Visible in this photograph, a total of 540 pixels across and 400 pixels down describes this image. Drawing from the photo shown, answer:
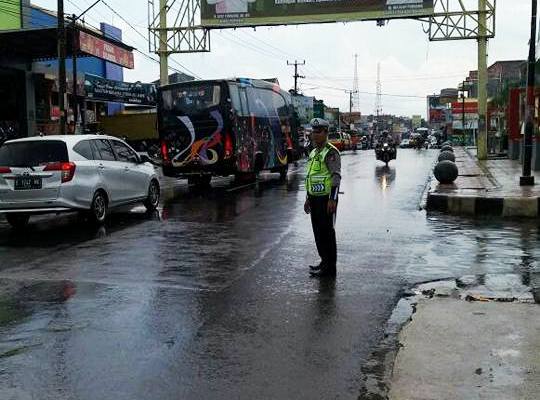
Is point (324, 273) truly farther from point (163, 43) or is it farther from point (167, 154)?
point (163, 43)

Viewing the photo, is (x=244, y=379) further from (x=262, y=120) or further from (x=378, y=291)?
(x=262, y=120)

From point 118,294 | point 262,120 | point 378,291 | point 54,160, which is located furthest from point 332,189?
point 262,120

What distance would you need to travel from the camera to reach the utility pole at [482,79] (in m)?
31.1

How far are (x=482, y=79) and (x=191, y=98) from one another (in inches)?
730

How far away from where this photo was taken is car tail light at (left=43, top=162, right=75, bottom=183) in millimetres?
11523

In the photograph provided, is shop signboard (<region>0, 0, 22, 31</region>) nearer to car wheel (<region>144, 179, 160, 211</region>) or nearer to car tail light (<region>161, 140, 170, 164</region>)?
car tail light (<region>161, 140, 170, 164</region>)

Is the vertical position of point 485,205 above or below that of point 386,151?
below

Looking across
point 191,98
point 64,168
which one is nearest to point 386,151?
point 191,98

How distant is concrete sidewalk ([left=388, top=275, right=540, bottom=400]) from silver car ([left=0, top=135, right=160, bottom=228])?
22.7 feet

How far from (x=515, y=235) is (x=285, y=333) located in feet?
21.4

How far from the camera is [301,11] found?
103 ft

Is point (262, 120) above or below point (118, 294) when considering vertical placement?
above

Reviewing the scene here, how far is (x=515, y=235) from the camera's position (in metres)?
10.8

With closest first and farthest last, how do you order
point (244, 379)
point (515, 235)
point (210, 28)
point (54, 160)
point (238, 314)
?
1. point (244, 379)
2. point (238, 314)
3. point (515, 235)
4. point (54, 160)
5. point (210, 28)
